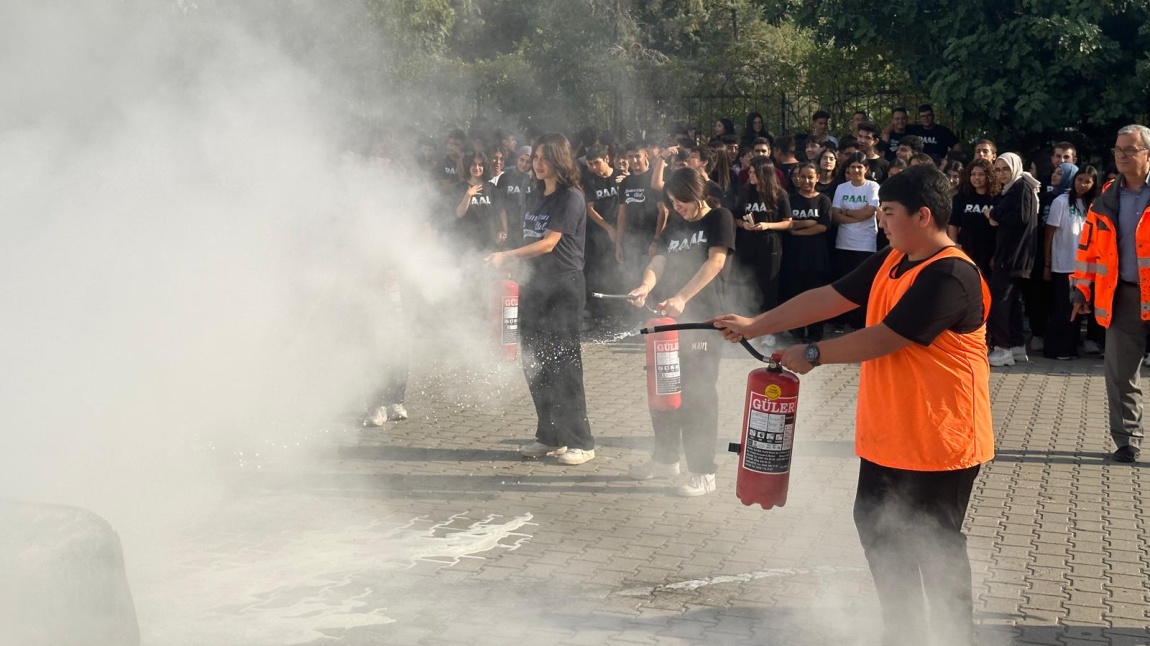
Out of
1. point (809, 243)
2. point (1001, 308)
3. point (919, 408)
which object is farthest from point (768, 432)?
point (809, 243)

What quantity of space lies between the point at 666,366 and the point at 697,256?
0.74m

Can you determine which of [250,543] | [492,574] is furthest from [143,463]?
[492,574]

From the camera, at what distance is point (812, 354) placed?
14.2ft

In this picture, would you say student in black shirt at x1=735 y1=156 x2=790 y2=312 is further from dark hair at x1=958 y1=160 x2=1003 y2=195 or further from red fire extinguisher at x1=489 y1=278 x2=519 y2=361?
red fire extinguisher at x1=489 y1=278 x2=519 y2=361

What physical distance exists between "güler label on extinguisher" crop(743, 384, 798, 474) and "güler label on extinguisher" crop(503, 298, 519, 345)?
3390 millimetres

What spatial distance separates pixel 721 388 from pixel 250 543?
195 inches

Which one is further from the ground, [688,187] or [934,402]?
[688,187]

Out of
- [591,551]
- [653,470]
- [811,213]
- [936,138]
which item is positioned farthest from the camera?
[936,138]

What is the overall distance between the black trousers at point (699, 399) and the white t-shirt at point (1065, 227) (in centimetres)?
573

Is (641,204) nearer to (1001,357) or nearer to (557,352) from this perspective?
(1001,357)

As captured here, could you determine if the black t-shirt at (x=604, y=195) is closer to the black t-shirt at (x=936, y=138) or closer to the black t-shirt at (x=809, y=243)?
the black t-shirt at (x=809, y=243)

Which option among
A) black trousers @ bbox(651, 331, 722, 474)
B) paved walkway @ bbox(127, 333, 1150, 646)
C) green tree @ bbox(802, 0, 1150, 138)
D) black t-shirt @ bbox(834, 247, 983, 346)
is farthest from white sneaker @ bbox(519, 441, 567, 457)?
green tree @ bbox(802, 0, 1150, 138)

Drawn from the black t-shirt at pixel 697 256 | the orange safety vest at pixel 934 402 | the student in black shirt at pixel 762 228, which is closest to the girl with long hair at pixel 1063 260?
the student in black shirt at pixel 762 228

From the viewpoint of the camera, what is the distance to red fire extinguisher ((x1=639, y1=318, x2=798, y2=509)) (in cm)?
469
